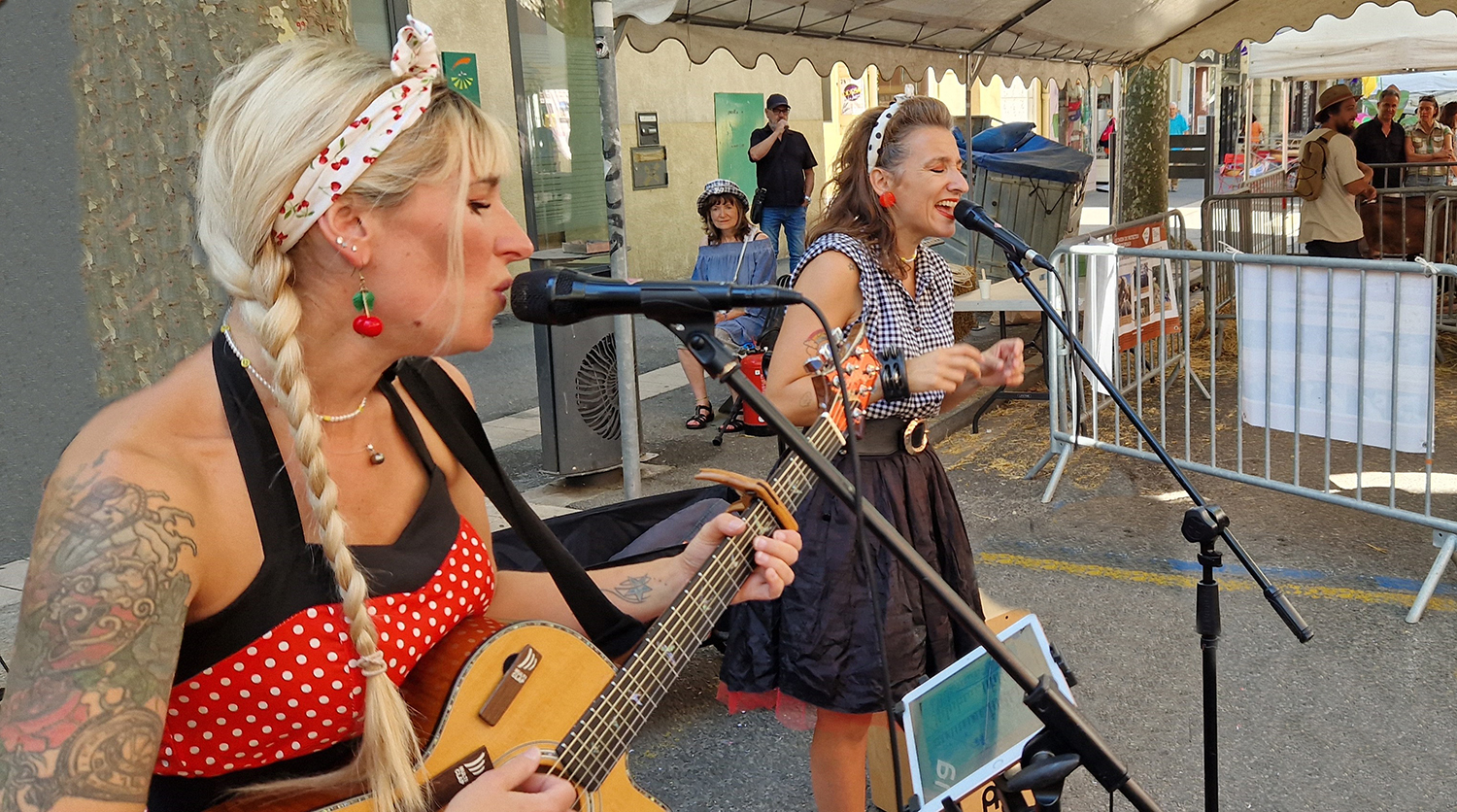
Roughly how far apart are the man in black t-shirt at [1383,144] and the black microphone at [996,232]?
1144cm

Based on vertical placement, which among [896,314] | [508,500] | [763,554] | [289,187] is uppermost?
[289,187]

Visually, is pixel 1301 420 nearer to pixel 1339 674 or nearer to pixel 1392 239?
pixel 1339 674

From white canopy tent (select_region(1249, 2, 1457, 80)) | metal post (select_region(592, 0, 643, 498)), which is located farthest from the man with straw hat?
metal post (select_region(592, 0, 643, 498))

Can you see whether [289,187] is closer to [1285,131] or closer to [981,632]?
[981,632]

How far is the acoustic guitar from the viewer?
1611 millimetres

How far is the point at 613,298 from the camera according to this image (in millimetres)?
1450

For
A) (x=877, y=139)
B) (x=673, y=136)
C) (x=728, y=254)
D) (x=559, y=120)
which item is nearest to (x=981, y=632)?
(x=877, y=139)

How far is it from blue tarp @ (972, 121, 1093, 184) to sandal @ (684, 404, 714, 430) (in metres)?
4.31

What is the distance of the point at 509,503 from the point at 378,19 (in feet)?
30.6

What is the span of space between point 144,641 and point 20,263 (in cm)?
267

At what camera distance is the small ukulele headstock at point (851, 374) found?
202cm

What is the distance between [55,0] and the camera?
2.99 metres

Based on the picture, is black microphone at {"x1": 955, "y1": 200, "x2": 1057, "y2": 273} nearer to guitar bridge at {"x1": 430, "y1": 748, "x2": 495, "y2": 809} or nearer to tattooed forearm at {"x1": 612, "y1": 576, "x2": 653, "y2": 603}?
tattooed forearm at {"x1": 612, "y1": 576, "x2": 653, "y2": 603}

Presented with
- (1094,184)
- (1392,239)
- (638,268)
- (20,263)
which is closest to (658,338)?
(638,268)
